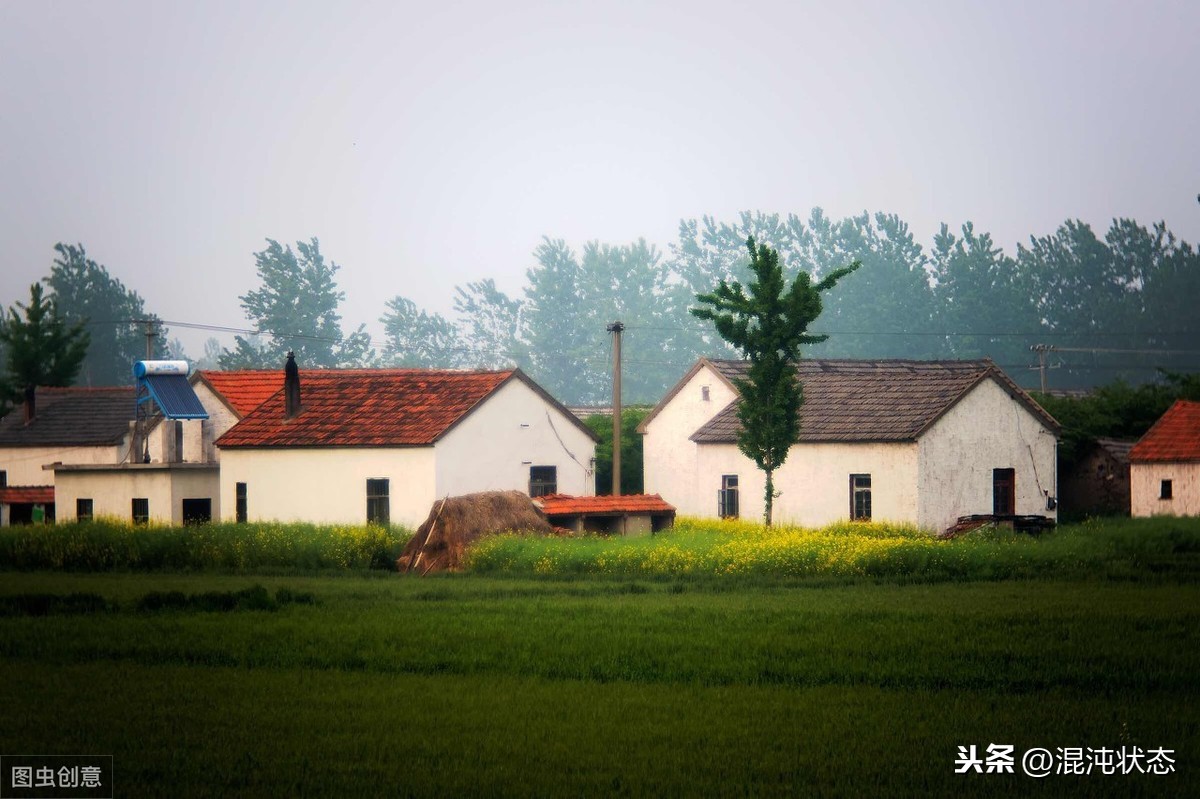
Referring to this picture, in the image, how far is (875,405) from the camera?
140ft

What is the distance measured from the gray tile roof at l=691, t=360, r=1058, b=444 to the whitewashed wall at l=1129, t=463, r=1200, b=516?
5408 millimetres

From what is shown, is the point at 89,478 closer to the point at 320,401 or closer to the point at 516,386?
the point at 320,401

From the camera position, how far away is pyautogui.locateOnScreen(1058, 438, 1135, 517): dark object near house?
48.0 meters

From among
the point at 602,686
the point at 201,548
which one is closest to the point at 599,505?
the point at 201,548

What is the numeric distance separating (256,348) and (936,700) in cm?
9146

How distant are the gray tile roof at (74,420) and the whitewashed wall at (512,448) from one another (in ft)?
73.4

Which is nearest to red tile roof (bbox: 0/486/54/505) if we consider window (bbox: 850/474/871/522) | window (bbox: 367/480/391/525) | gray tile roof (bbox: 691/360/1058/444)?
window (bbox: 367/480/391/525)

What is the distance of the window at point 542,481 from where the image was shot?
42.8 m

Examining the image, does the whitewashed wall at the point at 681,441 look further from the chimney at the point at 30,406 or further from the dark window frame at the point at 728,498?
the chimney at the point at 30,406

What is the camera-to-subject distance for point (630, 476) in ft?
169

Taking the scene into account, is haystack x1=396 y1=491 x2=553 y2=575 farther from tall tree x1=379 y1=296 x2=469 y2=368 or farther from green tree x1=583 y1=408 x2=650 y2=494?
tall tree x1=379 y1=296 x2=469 y2=368

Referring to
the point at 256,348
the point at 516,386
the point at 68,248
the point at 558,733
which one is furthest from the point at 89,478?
the point at 68,248

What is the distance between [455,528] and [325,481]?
24.7ft

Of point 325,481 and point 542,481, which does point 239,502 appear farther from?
point 542,481
